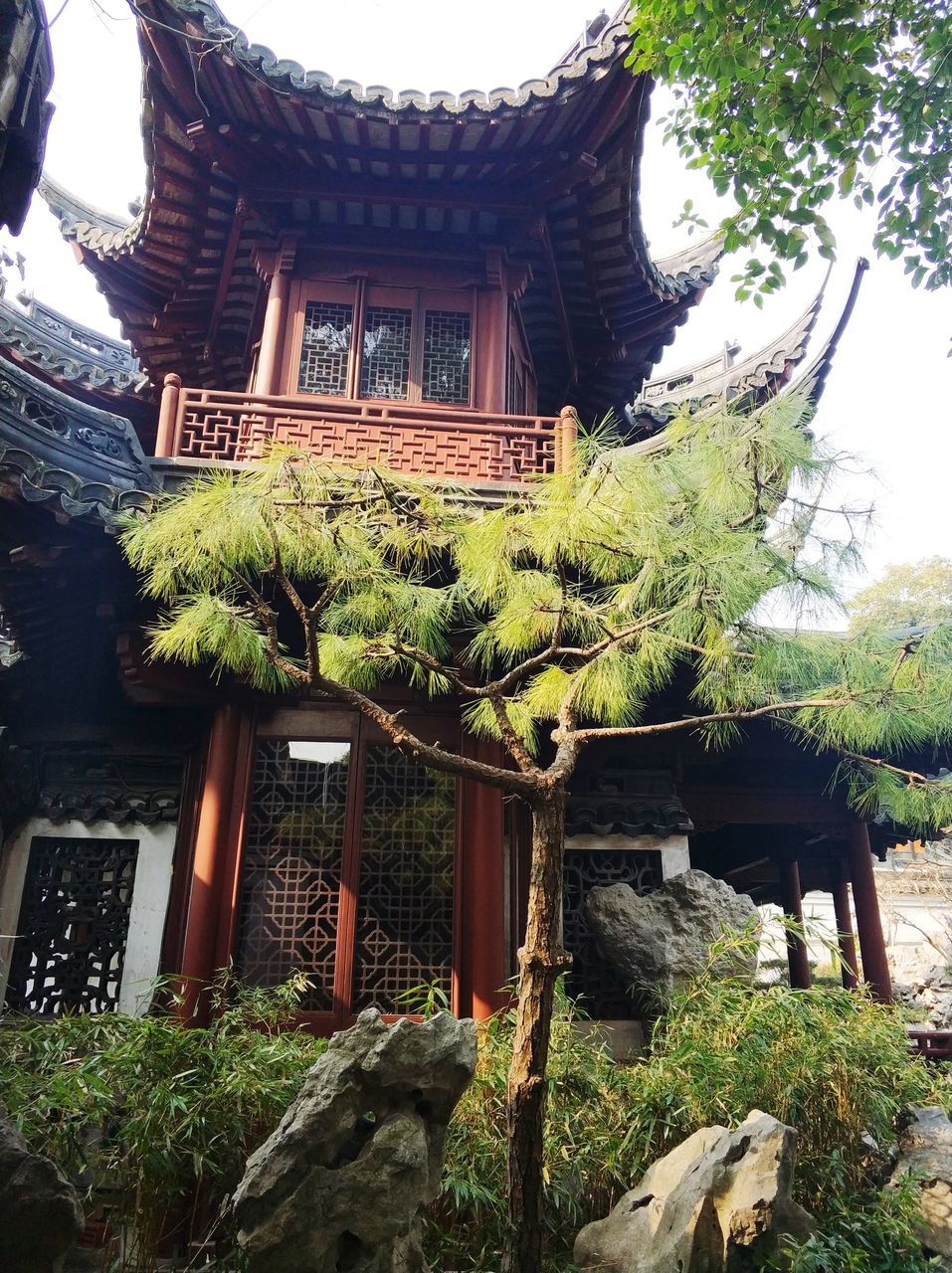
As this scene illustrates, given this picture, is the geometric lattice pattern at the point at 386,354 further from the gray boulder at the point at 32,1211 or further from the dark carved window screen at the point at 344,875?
the gray boulder at the point at 32,1211

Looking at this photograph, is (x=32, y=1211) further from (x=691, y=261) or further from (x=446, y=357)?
(x=691, y=261)

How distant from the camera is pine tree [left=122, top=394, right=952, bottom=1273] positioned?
3.20 meters

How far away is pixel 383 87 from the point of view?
17.9ft

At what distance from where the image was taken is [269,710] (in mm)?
4898

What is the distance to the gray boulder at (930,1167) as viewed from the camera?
3.28 metres

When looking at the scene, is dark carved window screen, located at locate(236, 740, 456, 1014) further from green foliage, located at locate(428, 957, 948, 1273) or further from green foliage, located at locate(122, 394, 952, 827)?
green foliage, located at locate(122, 394, 952, 827)

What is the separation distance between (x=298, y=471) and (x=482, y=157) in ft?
10.8

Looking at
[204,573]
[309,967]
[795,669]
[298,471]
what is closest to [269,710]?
[309,967]

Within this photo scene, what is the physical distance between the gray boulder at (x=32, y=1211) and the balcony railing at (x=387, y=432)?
3496 millimetres

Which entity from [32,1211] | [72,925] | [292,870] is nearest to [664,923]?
[292,870]

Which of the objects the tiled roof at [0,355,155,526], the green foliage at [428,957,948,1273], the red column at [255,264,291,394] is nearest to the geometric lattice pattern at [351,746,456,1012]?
the green foliage at [428,957,948,1273]

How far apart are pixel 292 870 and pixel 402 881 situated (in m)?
0.53

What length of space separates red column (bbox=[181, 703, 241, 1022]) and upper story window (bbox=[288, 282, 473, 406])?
2.28m

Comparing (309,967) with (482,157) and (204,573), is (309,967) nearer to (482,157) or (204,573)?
(204,573)
